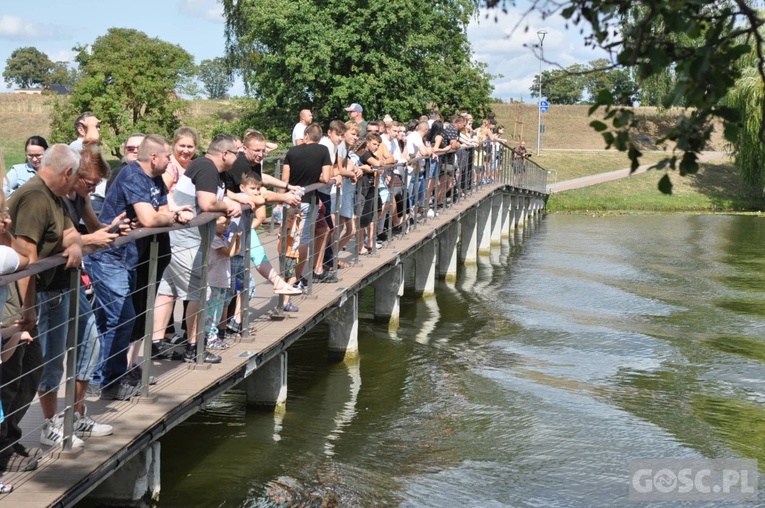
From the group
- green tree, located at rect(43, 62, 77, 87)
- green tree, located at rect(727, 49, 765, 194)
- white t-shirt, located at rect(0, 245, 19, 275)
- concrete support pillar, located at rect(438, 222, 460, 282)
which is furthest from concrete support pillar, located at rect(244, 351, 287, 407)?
green tree, located at rect(43, 62, 77, 87)

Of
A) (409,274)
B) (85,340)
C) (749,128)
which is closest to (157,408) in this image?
(85,340)

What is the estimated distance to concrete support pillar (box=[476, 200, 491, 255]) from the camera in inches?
1083

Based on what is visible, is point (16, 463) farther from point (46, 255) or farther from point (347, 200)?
point (347, 200)

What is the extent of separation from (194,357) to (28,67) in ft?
453

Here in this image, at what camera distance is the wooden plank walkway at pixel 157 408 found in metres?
5.73

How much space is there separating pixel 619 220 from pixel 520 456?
32.8m

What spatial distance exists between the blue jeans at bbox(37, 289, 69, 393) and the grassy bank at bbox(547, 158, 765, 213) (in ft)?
137

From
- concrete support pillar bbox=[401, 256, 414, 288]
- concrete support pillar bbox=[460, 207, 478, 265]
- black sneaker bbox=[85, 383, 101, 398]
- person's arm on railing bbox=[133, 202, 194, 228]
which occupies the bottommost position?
concrete support pillar bbox=[401, 256, 414, 288]

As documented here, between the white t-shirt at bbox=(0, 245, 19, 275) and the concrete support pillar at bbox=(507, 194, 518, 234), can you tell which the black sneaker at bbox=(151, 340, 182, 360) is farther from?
the concrete support pillar at bbox=(507, 194, 518, 234)

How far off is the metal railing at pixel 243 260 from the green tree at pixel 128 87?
17979mm

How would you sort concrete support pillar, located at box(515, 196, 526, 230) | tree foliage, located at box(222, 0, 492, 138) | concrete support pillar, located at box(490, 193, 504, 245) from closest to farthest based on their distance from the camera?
concrete support pillar, located at box(490, 193, 504, 245)
tree foliage, located at box(222, 0, 492, 138)
concrete support pillar, located at box(515, 196, 526, 230)

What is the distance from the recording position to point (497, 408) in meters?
11.3

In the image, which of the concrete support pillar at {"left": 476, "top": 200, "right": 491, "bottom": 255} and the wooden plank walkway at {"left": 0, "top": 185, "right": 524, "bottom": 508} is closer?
the wooden plank walkway at {"left": 0, "top": 185, "right": 524, "bottom": 508}

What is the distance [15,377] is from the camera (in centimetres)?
582
